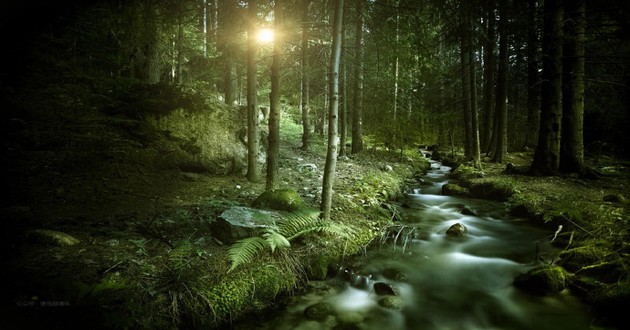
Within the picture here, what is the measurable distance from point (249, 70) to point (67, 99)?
12.7 feet

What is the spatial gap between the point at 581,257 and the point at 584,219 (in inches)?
62.7

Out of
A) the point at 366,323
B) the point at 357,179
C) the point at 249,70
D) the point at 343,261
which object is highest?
the point at 249,70

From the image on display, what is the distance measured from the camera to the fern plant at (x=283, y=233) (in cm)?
397

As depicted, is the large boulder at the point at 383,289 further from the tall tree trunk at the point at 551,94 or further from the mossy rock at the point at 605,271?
the tall tree trunk at the point at 551,94

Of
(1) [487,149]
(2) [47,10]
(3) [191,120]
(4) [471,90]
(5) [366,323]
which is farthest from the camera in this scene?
(1) [487,149]

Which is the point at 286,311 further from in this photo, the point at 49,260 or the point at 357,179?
the point at 357,179

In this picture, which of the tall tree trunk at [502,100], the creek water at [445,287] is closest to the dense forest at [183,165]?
the creek water at [445,287]

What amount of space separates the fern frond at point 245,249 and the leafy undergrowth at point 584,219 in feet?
15.2

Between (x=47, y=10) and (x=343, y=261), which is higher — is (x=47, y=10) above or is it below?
above

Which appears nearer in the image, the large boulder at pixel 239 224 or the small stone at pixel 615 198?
the large boulder at pixel 239 224

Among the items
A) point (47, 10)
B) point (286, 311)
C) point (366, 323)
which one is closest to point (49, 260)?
point (286, 311)

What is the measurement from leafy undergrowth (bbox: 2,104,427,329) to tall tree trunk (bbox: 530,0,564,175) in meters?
6.78

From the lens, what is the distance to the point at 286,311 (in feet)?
13.8

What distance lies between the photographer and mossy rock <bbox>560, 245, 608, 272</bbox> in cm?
460
